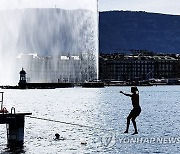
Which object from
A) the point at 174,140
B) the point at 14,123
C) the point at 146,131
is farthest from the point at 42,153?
the point at 146,131

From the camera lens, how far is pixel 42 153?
45062mm

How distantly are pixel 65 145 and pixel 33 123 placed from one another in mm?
23936

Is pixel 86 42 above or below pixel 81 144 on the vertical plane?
above

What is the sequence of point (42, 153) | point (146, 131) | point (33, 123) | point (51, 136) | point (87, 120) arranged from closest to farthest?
point (42, 153)
point (51, 136)
point (146, 131)
point (33, 123)
point (87, 120)

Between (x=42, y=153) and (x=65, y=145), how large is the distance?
4598mm

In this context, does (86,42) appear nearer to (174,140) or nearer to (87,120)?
(87,120)

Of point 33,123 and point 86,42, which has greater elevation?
point 86,42

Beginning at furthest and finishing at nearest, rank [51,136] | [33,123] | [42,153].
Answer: [33,123] < [51,136] < [42,153]

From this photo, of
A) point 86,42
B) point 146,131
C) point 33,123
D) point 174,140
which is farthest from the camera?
point 86,42

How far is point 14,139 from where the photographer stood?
48.3 m

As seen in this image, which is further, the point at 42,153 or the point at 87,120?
the point at 87,120

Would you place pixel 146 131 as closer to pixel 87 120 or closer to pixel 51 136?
pixel 51 136

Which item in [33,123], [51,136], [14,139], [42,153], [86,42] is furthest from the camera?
[86,42]

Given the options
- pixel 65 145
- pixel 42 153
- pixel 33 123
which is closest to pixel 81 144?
pixel 65 145
